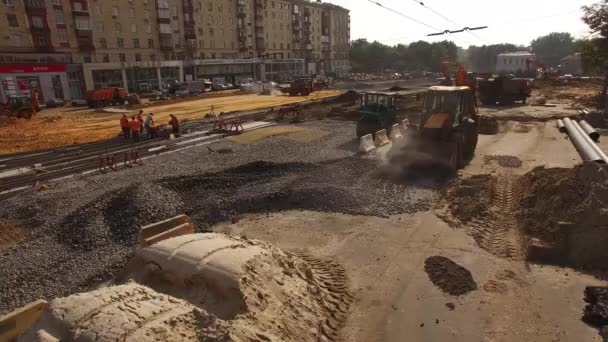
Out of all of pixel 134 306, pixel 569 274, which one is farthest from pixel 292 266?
pixel 569 274

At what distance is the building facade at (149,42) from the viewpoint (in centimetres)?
4803

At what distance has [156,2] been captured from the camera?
2424 inches

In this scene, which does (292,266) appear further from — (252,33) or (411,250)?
(252,33)

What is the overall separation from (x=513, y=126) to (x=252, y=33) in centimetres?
6507

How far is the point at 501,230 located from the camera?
10469 mm

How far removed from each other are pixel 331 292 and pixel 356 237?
2.66 metres

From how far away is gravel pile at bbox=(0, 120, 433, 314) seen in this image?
885cm

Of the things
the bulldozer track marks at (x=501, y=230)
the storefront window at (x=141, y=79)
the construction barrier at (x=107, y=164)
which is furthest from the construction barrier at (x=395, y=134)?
the storefront window at (x=141, y=79)

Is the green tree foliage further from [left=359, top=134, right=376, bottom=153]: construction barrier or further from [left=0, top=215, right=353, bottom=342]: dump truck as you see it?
[left=0, top=215, right=353, bottom=342]: dump truck

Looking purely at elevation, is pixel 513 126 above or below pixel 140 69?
below

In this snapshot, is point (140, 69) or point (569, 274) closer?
point (569, 274)

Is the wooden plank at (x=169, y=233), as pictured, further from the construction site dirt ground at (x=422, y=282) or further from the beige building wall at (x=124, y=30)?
the beige building wall at (x=124, y=30)

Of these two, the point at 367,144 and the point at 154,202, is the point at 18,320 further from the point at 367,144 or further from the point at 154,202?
the point at 367,144

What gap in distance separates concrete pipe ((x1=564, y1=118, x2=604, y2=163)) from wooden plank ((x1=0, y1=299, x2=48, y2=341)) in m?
13.8
